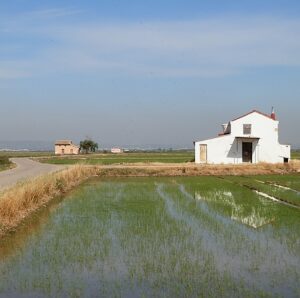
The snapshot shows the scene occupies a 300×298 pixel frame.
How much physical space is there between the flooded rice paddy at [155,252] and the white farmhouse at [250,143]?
2475 centimetres

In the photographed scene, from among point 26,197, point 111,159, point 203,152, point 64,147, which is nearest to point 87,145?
point 64,147

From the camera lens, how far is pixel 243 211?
18.2m

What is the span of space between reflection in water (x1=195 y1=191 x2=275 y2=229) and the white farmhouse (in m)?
21.3

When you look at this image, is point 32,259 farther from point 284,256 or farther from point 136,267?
point 284,256

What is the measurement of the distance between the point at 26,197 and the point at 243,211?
7.54 m

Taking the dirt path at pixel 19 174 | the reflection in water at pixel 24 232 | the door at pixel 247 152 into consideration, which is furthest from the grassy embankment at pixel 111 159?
the reflection in water at pixel 24 232

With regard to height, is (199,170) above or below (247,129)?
below

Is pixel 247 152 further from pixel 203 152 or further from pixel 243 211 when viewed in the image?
pixel 243 211

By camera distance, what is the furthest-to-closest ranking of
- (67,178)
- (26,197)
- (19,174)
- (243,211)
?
(19,174), (67,178), (26,197), (243,211)

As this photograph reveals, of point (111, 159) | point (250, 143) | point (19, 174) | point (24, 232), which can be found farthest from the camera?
point (111, 159)

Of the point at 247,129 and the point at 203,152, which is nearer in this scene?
the point at 247,129

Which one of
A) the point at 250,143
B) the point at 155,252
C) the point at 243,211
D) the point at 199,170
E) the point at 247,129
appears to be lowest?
the point at 155,252

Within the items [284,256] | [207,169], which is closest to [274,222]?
[284,256]

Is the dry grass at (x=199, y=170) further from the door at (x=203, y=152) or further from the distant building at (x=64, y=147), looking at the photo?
the distant building at (x=64, y=147)
